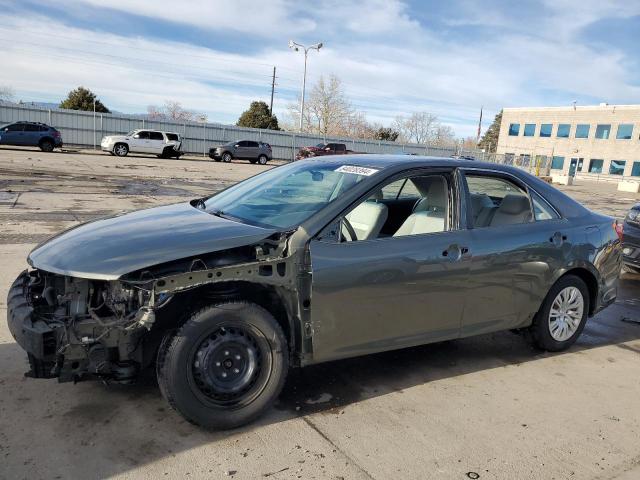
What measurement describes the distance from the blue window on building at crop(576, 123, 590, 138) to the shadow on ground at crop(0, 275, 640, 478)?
64.9 metres

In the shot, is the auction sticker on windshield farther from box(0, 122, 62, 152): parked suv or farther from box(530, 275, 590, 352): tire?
box(0, 122, 62, 152): parked suv

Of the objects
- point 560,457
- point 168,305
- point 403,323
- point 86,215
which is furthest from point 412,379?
point 86,215

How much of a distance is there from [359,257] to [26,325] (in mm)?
1916

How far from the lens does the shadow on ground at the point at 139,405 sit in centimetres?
287

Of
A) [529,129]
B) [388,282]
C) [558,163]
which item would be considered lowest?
[388,282]

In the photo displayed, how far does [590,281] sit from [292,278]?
3009 millimetres

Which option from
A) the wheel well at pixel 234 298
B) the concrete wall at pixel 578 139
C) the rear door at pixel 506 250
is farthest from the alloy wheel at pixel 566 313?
the concrete wall at pixel 578 139

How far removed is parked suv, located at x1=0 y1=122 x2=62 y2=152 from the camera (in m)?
28.0

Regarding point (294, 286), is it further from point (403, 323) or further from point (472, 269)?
point (472, 269)

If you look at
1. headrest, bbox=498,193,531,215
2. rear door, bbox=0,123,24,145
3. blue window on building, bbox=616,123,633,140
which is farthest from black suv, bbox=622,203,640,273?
blue window on building, bbox=616,123,633,140

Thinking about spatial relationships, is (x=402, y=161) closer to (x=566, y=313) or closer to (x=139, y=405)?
(x=566, y=313)

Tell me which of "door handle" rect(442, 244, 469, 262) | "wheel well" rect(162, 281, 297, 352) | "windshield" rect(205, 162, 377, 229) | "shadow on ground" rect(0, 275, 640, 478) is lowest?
"shadow on ground" rect(0, 275, 640, 478)

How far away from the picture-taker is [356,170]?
3973mm

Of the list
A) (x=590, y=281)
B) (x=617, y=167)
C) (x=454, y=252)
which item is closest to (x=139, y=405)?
(x=454, y=252)
